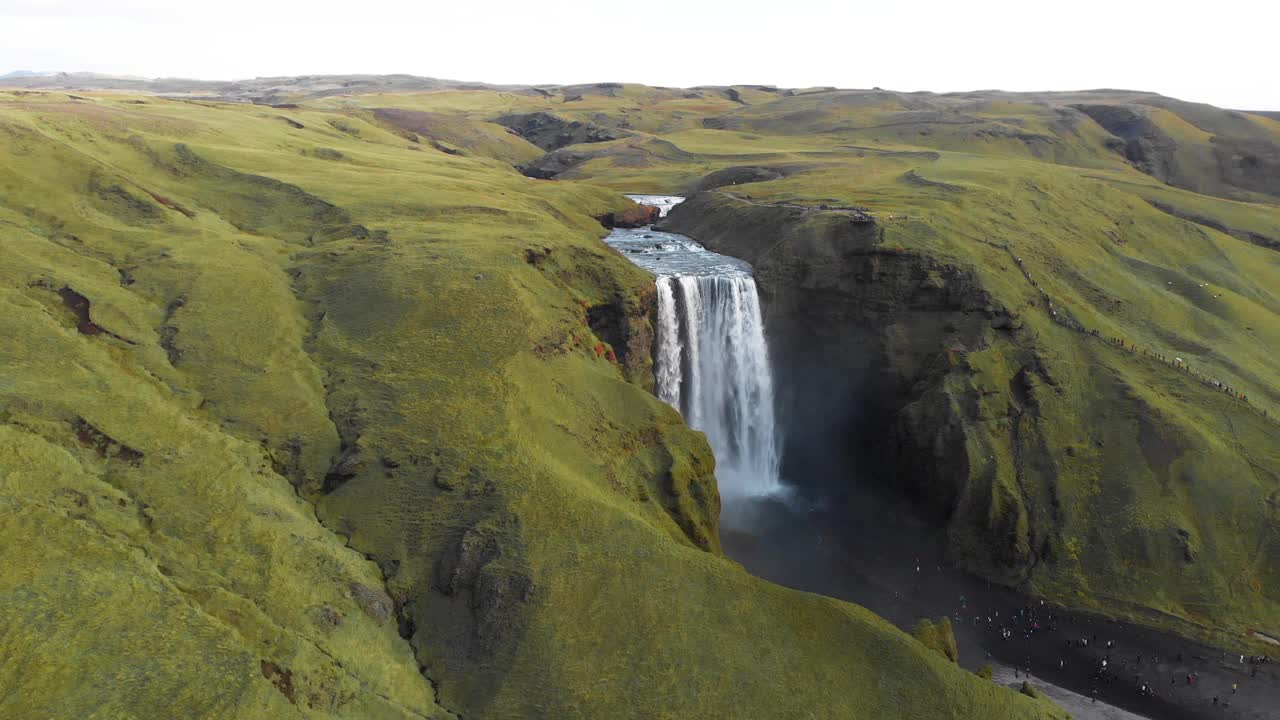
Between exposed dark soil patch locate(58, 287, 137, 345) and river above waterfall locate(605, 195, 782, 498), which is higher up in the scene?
exposed dark soil patch locate(58, 287, 137, 345)

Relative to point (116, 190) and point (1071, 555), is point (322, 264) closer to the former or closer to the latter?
point (116, 190)

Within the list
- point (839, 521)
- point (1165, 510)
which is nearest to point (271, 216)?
point (839, 521)

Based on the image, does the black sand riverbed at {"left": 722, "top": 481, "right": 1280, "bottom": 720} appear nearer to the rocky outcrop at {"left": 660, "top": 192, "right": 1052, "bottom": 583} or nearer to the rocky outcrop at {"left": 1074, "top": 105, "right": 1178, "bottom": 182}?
the rocky outcrop at {"left": 660, "top": 192, "right": 1052, "bottom": 583}

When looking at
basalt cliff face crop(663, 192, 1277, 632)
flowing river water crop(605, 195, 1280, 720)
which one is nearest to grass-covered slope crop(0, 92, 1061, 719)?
flowing river water crop(605, 195, 1280, 720)

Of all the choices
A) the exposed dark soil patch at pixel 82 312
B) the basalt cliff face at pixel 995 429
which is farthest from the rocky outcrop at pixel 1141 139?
the exposed dark soil patch at pixel 82 312

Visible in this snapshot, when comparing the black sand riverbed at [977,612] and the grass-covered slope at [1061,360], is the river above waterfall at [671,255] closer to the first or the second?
the grass-covered slope at [1061,360]

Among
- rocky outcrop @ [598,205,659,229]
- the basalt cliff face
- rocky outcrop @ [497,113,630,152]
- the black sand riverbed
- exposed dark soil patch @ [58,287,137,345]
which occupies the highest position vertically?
rocky outcrop @ [497,113,630,152]
